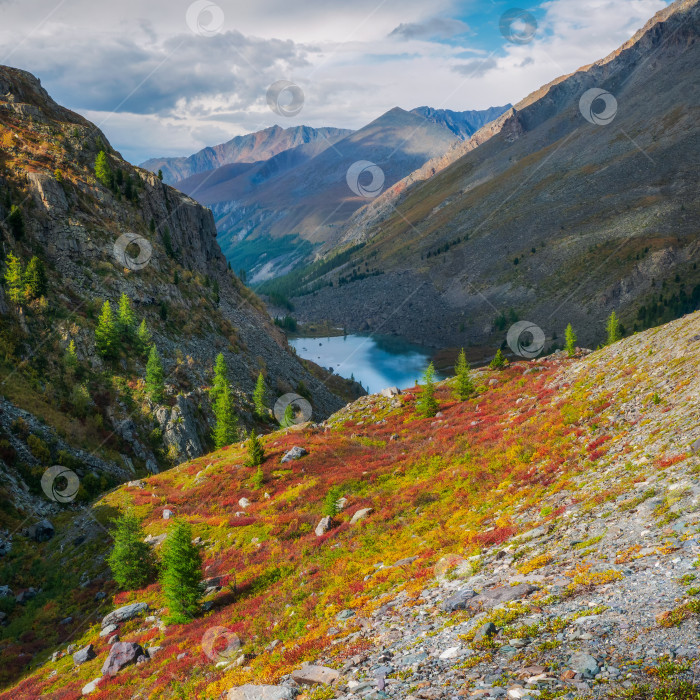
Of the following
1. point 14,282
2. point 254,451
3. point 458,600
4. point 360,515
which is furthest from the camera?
point 14,282

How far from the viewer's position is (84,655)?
21.6m

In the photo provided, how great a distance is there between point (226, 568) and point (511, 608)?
61.6 feet

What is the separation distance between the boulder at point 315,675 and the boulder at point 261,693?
1.45 feet

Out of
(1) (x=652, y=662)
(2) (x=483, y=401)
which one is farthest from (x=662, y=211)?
(1) (x=652, y=662)

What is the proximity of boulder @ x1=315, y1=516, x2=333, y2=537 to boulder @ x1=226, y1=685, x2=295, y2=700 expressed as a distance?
13.7 m

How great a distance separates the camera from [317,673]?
1213 cm

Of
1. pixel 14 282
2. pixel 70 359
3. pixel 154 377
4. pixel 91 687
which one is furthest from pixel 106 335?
pixel 91 687

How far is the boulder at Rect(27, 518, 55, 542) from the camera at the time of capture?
34.6m

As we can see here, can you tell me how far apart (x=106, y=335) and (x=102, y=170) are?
120ft

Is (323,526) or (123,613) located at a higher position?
(123,613)

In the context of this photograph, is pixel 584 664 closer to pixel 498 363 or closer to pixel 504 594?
pixel 504 594

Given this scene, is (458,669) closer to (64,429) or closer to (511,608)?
(511,608)

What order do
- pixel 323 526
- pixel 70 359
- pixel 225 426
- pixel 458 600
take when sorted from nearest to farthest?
pixel 458 600 < pixel 323 526 < pixel 70 359 < pixel 225 426

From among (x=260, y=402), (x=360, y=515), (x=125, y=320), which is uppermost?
(x=125, y=320)
